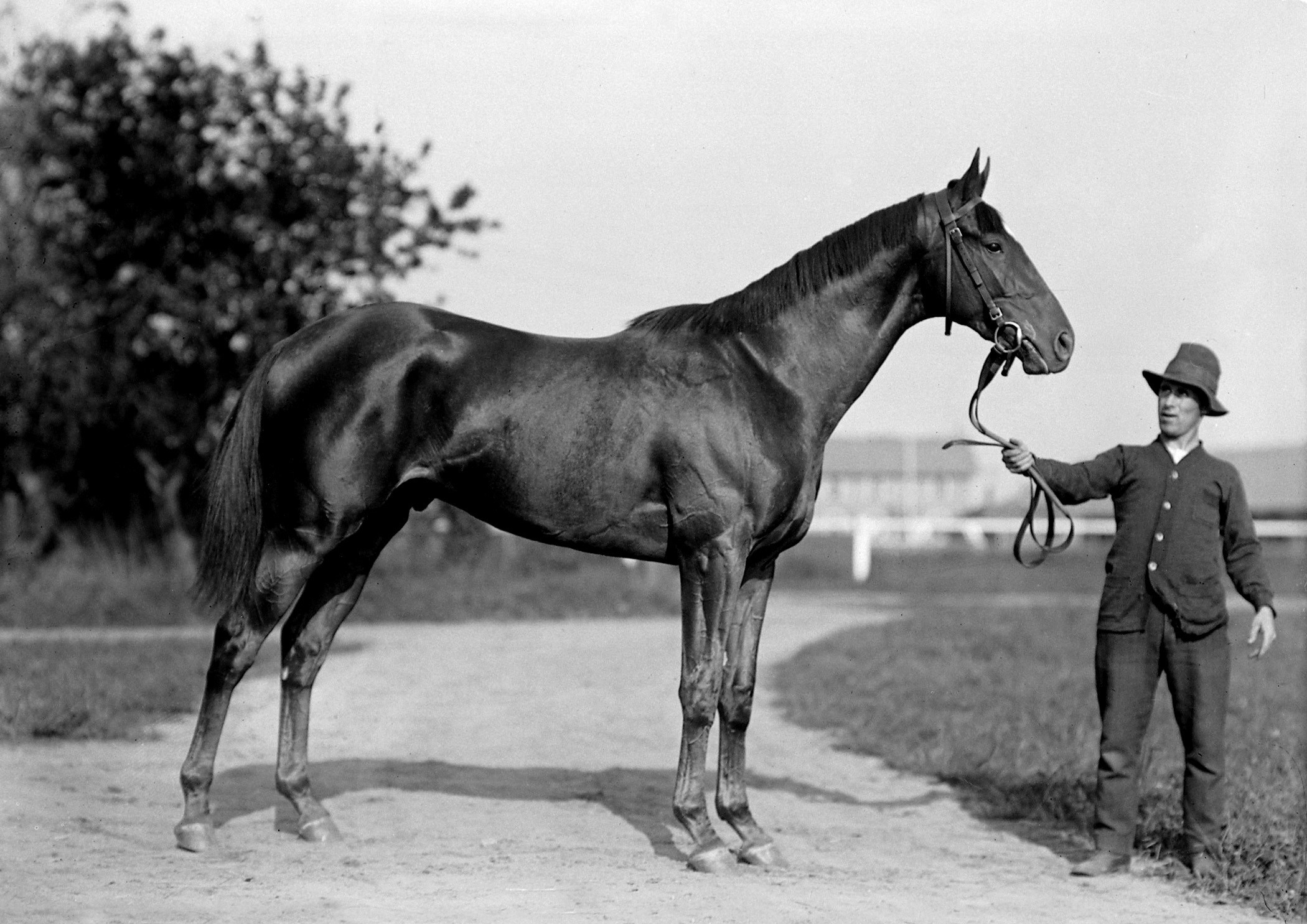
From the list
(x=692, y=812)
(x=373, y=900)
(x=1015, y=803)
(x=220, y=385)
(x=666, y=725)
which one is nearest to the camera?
(x=373, y=900)

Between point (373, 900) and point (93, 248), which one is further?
point (93, 248)

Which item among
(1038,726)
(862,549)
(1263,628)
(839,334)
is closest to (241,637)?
(839,334)

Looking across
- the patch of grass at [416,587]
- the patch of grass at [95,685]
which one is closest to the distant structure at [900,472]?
the patch of grass at [416,587]

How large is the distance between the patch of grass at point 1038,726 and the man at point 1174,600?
34 centimetres

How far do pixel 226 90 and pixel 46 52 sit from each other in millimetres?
2182

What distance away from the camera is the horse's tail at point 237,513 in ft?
19.9

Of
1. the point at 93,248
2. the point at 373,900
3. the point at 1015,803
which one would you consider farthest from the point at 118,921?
the point at 93,248

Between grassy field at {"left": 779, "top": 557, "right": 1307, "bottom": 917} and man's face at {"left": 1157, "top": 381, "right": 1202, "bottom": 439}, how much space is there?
1.71 m

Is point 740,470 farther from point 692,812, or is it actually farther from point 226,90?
point 226,90

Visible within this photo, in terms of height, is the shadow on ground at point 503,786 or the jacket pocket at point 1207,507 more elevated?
the jacket pocket at point 1207,507

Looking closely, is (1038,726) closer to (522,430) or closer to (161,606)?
(522,430)

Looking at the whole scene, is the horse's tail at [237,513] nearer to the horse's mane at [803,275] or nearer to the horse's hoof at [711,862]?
the horse's mane at [803,275]

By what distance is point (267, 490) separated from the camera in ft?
19.8

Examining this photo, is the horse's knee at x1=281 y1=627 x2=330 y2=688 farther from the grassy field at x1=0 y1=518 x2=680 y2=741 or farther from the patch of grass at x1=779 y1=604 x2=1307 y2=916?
the patch of grass at x1=779 y1=604 x2=1307 y2=916
